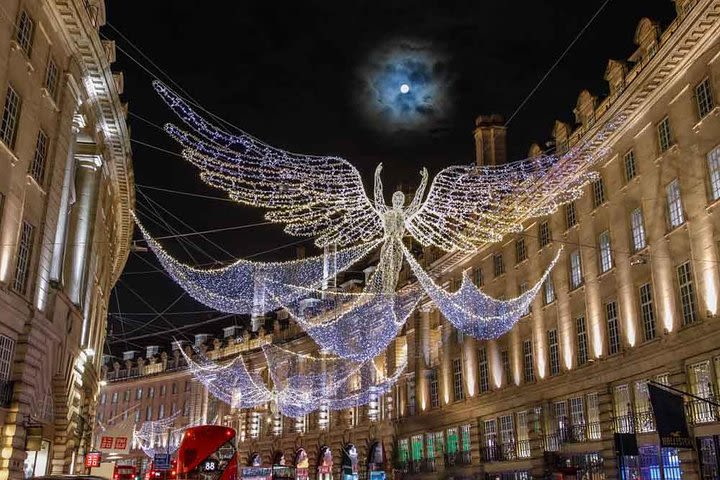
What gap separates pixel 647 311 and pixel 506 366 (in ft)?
40.0

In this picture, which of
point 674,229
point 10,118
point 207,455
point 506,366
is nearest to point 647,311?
A: point 674,229

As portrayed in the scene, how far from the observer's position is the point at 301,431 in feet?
213

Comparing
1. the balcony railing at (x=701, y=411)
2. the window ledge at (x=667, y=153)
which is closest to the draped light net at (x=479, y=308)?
the window ledge at (x=667, y=153)

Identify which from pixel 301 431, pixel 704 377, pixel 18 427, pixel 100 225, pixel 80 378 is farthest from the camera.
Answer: pixel 301 431

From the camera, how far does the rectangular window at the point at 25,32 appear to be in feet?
62.4

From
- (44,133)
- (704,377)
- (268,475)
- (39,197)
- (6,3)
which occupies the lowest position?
(268,475)

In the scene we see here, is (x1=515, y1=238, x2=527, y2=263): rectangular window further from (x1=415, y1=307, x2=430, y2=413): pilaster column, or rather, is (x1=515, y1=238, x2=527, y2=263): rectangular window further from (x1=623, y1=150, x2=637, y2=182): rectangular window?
(x1=415, y1=307, x2=430, y2=413): pilaster column

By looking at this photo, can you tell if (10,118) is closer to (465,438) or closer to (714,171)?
(714,171)

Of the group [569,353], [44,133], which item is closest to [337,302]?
[569,353]

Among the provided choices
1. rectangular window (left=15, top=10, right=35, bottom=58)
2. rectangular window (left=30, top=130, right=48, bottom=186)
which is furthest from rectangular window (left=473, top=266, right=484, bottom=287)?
rectangular window (left=15, top=10, right=35, bottom=58)

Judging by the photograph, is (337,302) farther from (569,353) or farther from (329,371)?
(569,353)

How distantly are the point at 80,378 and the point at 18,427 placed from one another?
34.1ft

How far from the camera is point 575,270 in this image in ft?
107

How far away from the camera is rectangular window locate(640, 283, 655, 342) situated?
2669 centimetres
